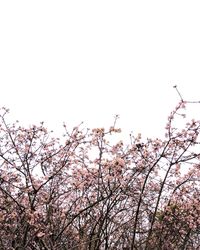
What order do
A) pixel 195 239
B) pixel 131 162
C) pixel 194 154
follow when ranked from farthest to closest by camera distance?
pixel 195 239 < pixel 131 162 < pixel 194 154

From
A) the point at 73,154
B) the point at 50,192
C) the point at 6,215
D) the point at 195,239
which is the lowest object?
the point at 6,215

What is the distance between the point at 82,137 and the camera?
7.79 meters

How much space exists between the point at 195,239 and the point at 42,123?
Result: 828 centimetres

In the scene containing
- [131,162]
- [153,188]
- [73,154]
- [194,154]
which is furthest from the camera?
[153,188]

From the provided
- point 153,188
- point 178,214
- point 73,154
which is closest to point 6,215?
point 73,154

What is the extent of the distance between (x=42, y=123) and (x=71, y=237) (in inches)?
110

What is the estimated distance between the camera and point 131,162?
736cm

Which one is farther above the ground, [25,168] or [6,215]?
[25,168]

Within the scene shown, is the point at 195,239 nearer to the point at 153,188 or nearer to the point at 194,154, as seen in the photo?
the point at 153,188

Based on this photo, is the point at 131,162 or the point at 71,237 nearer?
the point at 131,162

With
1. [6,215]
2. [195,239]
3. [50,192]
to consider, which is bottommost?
[6,215]

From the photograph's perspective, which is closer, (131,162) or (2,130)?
(131,162)

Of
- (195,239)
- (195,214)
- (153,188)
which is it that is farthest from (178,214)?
(195,239)

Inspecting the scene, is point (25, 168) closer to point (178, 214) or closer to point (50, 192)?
point (50, 192)
